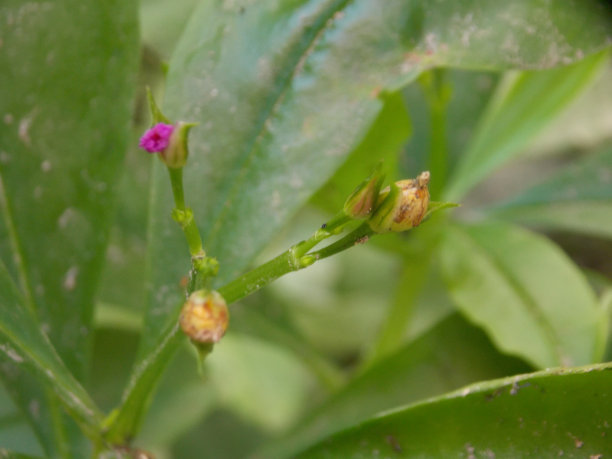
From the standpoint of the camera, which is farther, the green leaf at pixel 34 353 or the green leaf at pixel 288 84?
the green leaf at pixel 288 84

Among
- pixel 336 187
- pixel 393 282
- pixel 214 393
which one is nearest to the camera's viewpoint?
pixel 336 187

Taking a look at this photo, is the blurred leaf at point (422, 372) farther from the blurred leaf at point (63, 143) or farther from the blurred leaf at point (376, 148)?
the blurred leaf at point (63, 143)

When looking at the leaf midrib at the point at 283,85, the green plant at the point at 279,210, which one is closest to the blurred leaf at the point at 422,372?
the green plant at the point at 279,210

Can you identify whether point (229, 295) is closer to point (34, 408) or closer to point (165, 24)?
point (34, 408)

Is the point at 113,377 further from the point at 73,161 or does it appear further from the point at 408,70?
the point at 408,70

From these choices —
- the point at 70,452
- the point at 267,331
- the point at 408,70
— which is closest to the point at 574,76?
the point at 408,70

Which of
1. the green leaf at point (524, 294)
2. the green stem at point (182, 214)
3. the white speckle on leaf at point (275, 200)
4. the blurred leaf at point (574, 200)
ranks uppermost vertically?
the green stem at point (182, 214)
